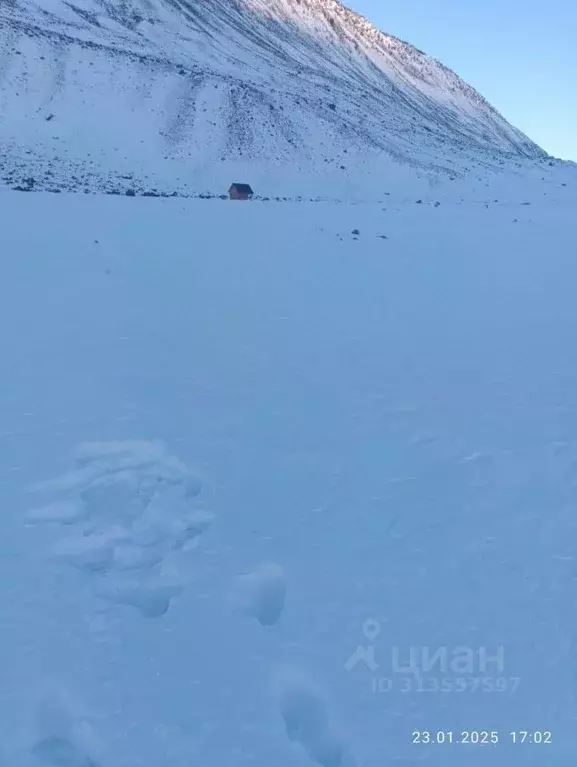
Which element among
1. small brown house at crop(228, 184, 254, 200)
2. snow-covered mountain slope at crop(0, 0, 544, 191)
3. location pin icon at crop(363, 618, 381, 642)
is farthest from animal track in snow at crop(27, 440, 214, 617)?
snow-covered mountain slope at crop(0, 0, 544, 191)

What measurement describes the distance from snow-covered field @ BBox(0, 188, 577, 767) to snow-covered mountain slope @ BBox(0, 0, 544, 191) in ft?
70.8

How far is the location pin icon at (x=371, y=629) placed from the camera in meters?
4.59

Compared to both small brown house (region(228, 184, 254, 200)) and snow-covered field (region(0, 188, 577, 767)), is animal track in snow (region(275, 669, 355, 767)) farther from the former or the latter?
small brown house (region(228, 184, 254, 200))

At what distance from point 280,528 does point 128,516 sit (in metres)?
1.09

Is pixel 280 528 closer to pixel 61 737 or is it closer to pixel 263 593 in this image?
pixel 263 593

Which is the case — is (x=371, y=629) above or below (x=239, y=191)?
below

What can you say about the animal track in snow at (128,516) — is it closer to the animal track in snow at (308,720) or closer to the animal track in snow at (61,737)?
the animal track in snow at (61,737)

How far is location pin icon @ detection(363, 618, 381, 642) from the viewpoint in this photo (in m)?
4.59

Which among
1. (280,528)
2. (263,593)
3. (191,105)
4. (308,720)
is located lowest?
(308,720)

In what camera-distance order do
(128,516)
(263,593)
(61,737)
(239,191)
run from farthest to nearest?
(239,191) → (128,516) → (263,593) → (61,737)

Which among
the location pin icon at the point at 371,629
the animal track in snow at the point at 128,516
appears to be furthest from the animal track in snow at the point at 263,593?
the location pin icon at the point at 371,629

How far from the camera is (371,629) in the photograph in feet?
15.2

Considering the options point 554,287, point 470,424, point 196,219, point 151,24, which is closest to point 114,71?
point 151,24

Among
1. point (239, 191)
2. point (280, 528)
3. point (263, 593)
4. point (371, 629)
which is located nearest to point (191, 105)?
point (239, 191)
